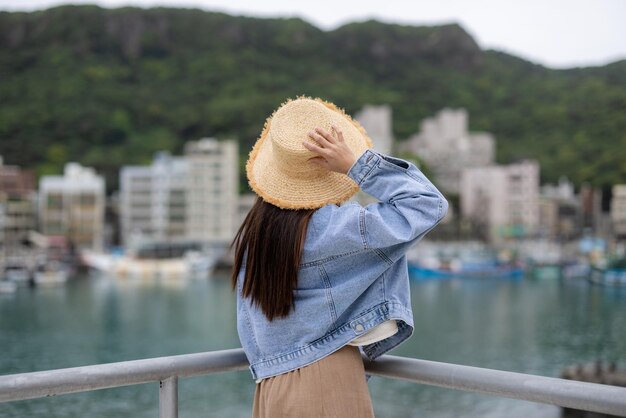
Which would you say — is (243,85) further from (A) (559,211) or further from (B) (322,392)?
(B) (322,392)

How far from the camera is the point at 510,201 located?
65.4m

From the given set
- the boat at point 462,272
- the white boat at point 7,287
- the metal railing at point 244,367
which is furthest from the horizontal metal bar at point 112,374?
the boat at point 462,272

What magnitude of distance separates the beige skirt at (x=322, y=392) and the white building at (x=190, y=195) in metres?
52.6

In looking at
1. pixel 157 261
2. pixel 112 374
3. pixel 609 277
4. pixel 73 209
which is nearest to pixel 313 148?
pixel 112 374

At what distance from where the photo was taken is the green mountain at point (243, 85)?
67.3 meters

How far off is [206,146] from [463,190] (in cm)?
2774

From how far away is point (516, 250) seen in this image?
62.4 meters

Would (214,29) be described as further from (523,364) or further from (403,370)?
(403,370)

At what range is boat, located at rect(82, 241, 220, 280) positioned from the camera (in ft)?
169

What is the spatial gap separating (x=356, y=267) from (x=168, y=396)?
418 mm

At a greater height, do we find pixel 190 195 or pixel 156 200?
pixel 190 195

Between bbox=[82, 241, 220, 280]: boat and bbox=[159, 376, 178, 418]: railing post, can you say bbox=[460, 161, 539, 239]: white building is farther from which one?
bbox=[159, 376, 178, 418]: railing post

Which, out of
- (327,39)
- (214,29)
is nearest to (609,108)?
(327,39)

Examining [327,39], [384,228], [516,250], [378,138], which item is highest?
[327,39]
